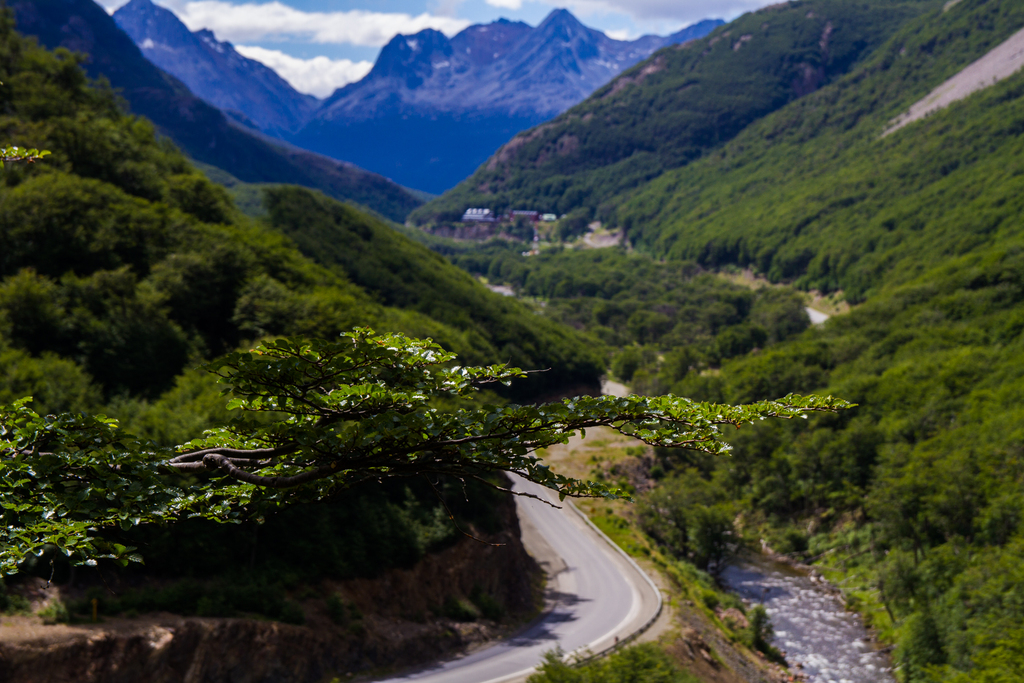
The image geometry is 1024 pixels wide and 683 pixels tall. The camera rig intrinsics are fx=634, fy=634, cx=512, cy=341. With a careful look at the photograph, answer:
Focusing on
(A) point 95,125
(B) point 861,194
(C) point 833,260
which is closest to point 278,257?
(A) point 95,125

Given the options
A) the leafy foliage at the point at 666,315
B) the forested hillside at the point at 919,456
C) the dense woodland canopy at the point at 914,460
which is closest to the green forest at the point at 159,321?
the dense woodland canopy at the point at 914,460

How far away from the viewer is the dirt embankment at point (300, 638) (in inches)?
658

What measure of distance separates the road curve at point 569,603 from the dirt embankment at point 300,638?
154cm

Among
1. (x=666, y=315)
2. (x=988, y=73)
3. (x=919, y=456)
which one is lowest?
(x=919, y=456)

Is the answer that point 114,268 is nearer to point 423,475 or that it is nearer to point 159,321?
point 159,321

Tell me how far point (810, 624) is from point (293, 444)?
45.3 metres

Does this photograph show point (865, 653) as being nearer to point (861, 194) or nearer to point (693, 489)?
point (693, 489)

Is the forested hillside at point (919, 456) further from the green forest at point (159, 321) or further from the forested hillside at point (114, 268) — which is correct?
the forested hillside at point (114, 268)

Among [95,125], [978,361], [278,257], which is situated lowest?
[978,361]

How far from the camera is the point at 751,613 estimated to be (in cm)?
3828

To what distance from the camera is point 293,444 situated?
20.2ft

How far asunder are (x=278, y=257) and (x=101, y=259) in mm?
Answer: 13753

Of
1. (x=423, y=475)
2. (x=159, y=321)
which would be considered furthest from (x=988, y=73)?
(x=423, y=475)

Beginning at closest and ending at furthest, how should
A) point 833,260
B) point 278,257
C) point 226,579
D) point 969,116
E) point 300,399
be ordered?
point 300,399 < point 226,579 < point 278,257 < point 833,260 < point 969,116
